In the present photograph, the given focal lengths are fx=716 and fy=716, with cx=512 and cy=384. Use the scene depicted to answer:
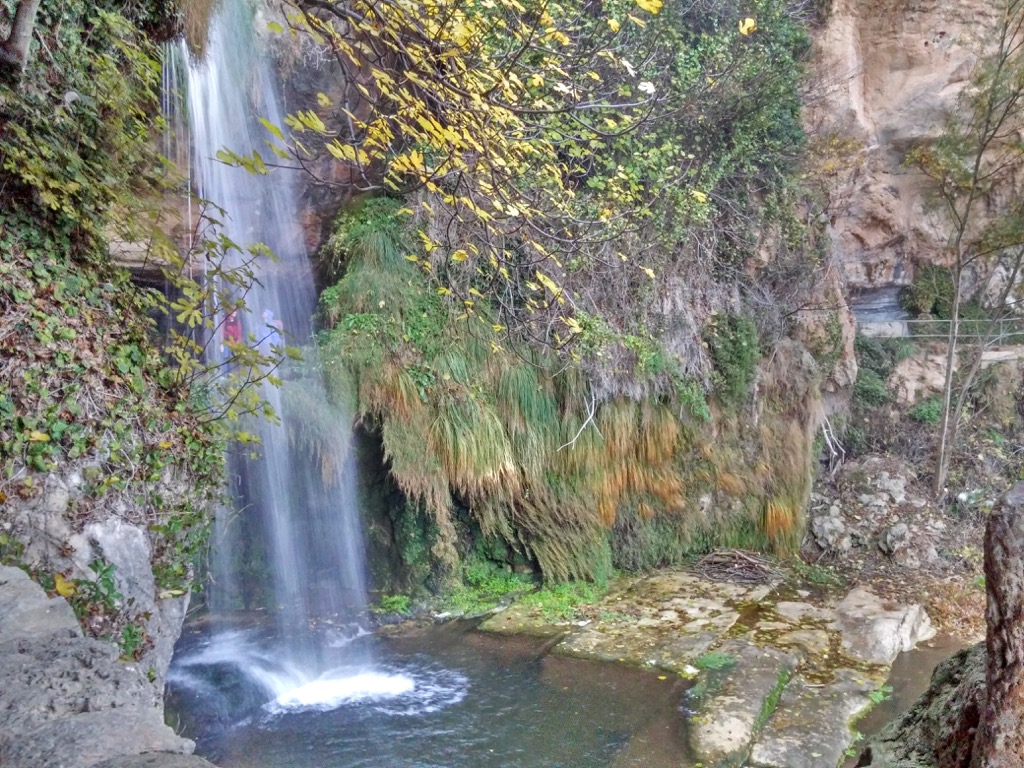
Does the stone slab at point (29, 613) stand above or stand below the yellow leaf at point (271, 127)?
below

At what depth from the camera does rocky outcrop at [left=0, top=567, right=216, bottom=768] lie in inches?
61.1

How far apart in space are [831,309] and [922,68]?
4077 millimetres

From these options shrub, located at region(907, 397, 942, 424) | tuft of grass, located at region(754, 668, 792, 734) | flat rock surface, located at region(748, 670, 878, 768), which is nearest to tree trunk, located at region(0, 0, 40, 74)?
flat rock surface, located at region(748, 670, 878, 768)

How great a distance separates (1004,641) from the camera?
1643 mm

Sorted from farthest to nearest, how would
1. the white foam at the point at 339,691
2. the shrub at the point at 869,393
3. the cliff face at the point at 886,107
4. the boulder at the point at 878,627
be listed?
the shrub at the point at 869,393 → the cliff face at the point at 886,107 → the boulder at the point at 878,627 → the white foam at the point at 339,691

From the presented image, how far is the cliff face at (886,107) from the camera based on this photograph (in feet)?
31.5

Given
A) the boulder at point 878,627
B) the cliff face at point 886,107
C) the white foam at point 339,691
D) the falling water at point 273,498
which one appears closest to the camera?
the white foam at point 339,691

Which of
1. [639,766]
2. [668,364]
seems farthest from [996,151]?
[639,766]

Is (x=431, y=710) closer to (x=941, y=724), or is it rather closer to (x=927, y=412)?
(x=941, y=724)

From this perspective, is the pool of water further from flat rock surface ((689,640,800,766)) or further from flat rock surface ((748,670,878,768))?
flat rock surface ((748,670,878,768))

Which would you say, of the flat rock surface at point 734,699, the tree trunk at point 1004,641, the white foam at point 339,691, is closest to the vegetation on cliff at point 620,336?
the white foam at point 339,691

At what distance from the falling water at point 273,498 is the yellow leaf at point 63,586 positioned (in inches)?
101

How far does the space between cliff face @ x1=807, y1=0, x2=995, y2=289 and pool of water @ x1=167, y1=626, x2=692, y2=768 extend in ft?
22.5

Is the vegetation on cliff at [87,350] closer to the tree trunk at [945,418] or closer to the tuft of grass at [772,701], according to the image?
the tuft of grass at [772,701]
